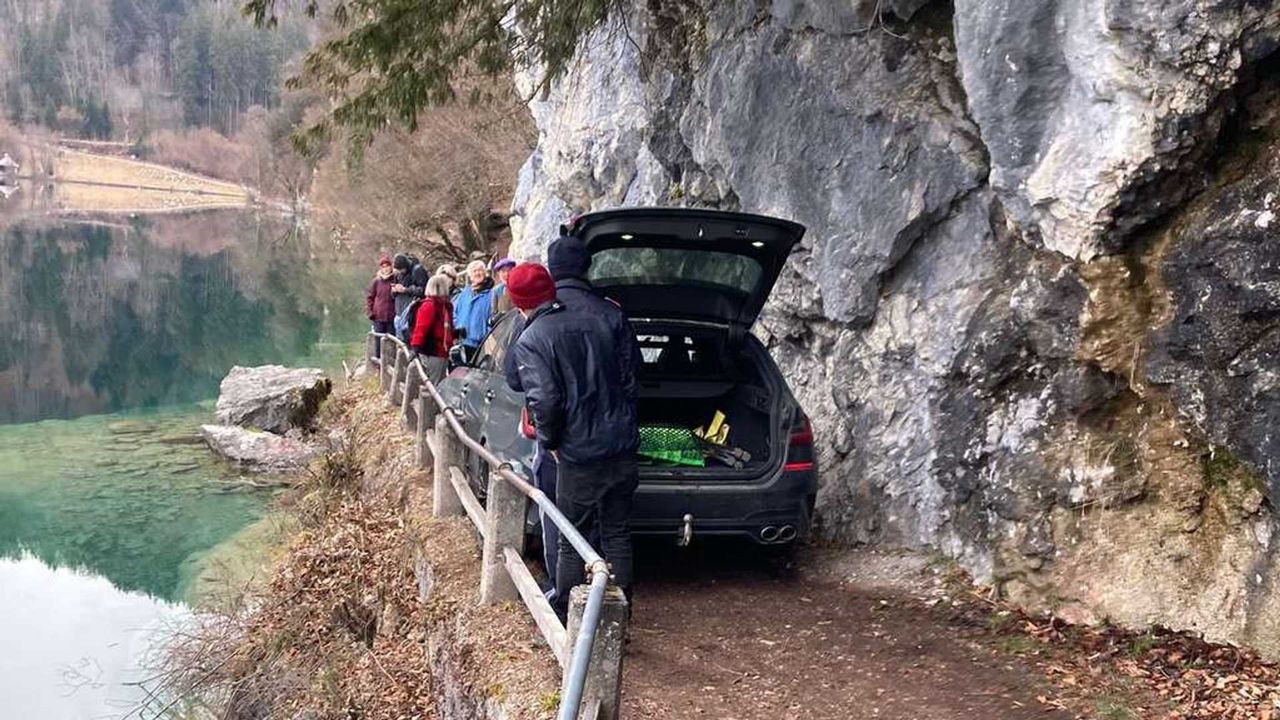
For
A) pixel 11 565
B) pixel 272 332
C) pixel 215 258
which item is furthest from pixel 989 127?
pixel 215 258

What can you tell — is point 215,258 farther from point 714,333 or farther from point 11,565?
point 714,333

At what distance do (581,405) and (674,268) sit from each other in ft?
6.04

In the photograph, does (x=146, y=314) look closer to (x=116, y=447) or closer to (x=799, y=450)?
(x=116, y=447)

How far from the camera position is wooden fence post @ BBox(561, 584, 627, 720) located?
3977mm

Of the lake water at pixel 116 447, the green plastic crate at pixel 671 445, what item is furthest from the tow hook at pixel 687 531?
the lake water at pixel 116 447

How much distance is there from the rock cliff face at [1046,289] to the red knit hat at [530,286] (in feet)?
9.38

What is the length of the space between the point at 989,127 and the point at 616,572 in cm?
350

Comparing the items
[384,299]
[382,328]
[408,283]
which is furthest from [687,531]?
[382,328]

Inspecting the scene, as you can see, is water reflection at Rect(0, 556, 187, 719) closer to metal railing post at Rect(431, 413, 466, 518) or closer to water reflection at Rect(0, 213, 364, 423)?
metal railing post at Rect(431, 413, 466, 518)

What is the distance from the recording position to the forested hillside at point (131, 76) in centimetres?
13075

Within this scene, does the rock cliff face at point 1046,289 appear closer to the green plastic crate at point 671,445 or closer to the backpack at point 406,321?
the green plastic crate at point 671,445

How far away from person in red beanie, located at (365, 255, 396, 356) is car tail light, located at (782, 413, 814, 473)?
10073 mm

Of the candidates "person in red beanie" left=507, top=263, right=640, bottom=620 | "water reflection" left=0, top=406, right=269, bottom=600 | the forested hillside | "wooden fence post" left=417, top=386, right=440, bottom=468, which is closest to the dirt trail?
"person in red beanie" left=507, top=263, right=640, bottom=620

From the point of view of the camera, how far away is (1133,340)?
218 inches
